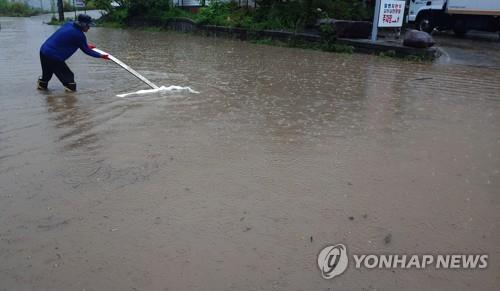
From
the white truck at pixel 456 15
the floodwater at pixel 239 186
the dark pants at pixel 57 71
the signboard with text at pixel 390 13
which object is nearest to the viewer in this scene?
the floodwater at pixel 239 186

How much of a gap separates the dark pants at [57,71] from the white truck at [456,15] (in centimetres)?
1565

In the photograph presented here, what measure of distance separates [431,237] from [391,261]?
1.67 ft

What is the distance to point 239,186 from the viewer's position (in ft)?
13.5

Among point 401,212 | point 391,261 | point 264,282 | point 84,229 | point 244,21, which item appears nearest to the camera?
point 264,282

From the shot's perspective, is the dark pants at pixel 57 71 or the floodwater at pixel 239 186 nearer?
the floodwater at pixel 239 186

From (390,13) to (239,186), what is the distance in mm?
11720

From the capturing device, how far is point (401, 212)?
3.70 m

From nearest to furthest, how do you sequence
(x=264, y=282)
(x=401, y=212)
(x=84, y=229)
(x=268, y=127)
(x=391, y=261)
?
1. (x=264, y=282)
2. (x=391, y=261)
3. (x=84, y=229)
4. (x=401, y=212)
5. (x=268, y=127)

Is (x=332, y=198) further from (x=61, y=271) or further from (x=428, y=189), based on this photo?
(x=61, y=271)

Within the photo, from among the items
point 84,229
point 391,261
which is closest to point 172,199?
point 84,229

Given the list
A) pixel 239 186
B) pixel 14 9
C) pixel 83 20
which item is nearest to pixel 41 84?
pixel 83 20

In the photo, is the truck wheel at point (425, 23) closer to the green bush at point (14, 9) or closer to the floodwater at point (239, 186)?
the floodwater at point (239, 186)

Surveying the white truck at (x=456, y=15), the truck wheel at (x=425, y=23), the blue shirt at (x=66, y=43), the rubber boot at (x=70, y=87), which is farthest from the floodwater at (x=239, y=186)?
the truck wheel at (x=425, y=23)

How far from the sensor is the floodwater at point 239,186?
9.63ft
